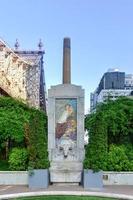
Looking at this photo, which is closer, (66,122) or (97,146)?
(97,146)

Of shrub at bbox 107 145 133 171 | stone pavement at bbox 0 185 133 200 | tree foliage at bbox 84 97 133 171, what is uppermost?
Result: tree foliage at bbox 84 97 133 171

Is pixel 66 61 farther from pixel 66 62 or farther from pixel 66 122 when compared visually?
pixel 66 122

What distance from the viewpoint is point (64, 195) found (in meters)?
21.2

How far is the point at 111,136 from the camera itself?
31469mm

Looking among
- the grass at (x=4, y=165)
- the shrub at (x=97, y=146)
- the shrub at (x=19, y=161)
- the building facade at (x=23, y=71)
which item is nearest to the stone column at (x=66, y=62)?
the shrub at (x=97, y=146)

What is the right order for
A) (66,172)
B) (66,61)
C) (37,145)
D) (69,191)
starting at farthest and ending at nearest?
(66,61)
(66,172)
(37,145)
(69,191)

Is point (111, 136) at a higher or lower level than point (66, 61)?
lower

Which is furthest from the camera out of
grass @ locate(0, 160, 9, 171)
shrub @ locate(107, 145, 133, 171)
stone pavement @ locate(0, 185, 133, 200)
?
grass @ locate(0, 160, 9, 171)

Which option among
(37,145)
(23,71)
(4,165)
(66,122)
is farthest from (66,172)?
(23,71)

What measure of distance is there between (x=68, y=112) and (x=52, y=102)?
40.3 inches

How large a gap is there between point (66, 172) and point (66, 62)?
24.4 ft

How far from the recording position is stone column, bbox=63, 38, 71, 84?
1179 inches

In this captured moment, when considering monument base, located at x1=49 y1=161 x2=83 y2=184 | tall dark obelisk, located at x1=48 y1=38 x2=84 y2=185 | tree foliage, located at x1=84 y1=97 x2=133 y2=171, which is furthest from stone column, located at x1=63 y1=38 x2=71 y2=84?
monument base, located at x1=49 y1=161 x2=83 y2=184

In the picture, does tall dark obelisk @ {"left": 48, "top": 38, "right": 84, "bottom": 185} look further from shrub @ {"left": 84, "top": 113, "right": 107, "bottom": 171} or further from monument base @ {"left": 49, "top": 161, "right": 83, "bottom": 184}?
shrub @ {"left": 84, "top": 113, "right": 107, "bottom": 171}
